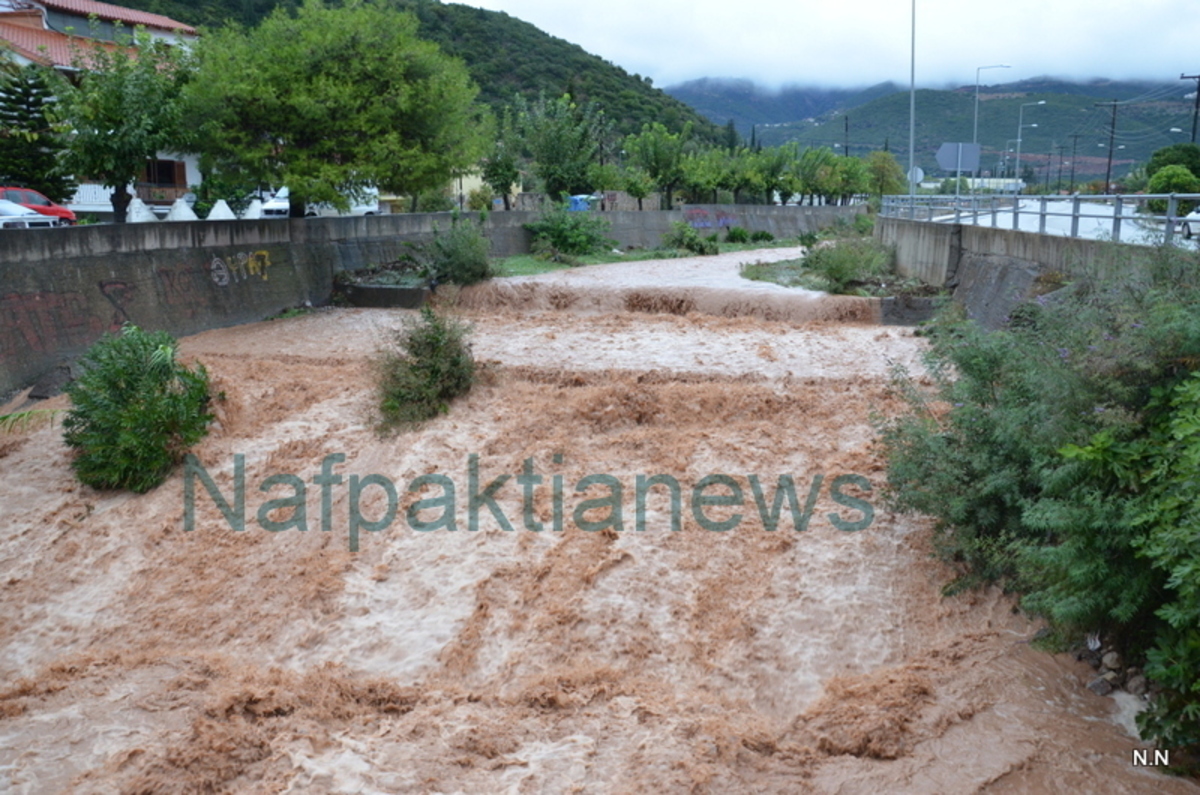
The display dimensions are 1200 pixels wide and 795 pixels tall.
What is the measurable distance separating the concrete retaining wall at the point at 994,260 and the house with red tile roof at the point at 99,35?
96.1 feet

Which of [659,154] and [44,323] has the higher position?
[659,154]

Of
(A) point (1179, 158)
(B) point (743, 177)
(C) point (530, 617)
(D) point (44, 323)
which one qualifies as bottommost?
(C) point (530, 617)

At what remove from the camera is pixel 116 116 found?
17.9 m

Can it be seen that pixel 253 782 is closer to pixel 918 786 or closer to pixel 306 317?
pixel 918 786

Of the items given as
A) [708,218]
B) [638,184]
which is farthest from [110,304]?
[708,218]

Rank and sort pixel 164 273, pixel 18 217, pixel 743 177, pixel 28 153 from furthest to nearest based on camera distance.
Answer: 1. pixel 743 177
2. pixel 28 153
3. pixel 18 217
4. pixel 164 273

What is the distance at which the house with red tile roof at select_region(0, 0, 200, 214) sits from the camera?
4097 cm

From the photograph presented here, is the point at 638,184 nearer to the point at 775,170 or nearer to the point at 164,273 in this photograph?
the point at 775,170

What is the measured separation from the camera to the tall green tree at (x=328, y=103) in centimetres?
1873

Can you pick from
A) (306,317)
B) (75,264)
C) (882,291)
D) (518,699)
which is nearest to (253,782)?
(518,699)

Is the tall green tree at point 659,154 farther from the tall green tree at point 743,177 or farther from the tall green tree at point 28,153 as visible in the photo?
the tall green tree at point 28,153

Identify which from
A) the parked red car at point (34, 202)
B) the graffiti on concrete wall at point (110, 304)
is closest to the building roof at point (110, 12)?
the parked red car at point (34, 202)

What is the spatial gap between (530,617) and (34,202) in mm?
29492

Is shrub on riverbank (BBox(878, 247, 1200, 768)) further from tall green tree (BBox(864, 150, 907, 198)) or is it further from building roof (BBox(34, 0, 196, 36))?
tall green tree (BBox(864, 150, 907, 198))
